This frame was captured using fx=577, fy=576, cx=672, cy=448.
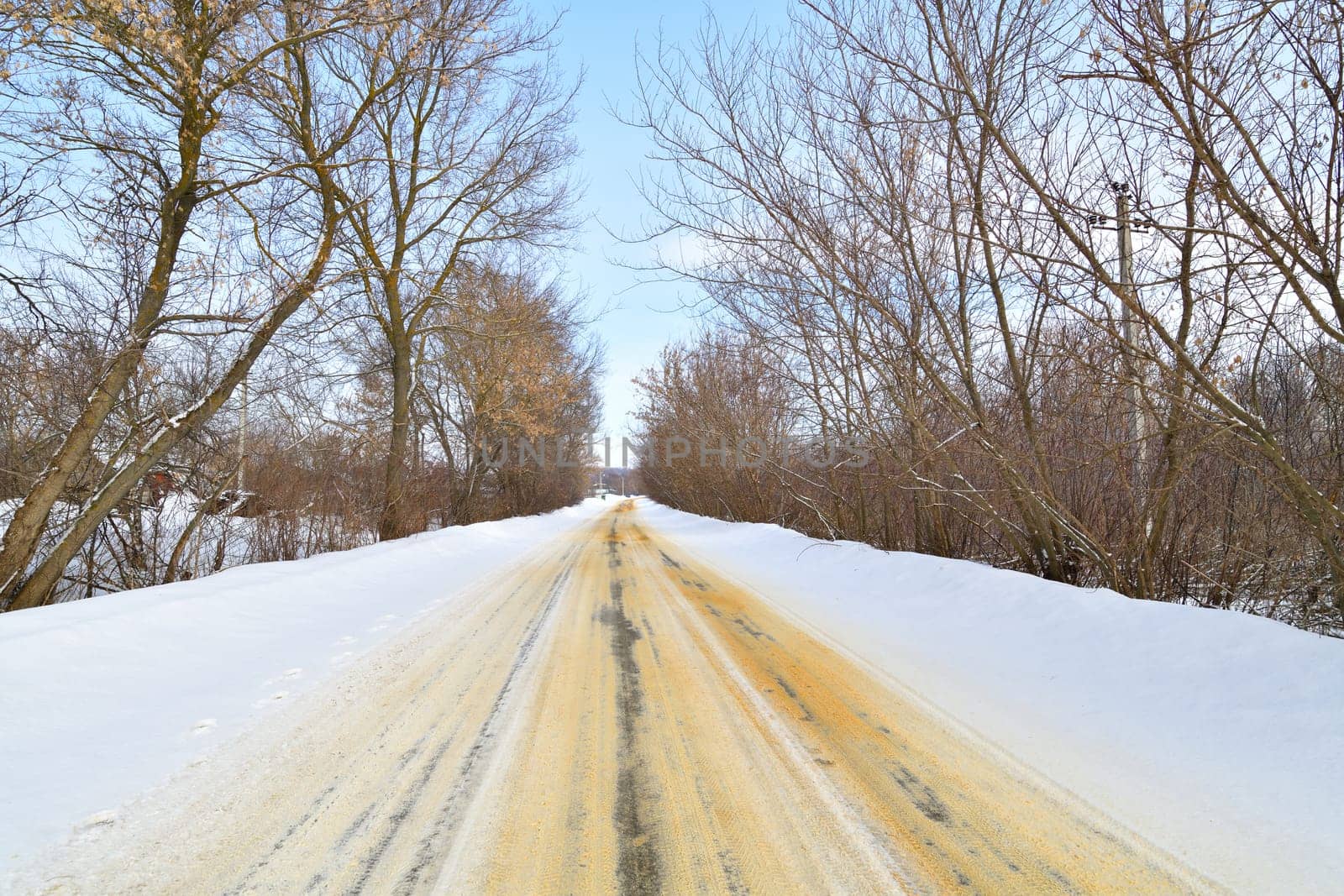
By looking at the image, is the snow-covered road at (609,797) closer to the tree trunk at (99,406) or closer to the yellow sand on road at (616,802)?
the yellow sand on road at (616,802)

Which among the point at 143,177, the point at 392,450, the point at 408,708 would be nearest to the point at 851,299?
the point at 408,708

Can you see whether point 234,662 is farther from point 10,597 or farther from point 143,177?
point 143,177

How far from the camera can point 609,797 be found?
2400 millimetres

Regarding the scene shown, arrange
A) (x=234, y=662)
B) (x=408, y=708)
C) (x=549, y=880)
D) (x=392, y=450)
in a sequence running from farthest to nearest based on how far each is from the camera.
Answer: (x=392, y=450) < (x=234, y=662) < (x=408, y=708) < (x=549, y=880)

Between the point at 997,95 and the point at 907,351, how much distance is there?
2.80m

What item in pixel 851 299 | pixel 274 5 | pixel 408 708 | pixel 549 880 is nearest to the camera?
pixel 549 880

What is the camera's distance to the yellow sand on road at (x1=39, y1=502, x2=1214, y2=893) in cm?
192

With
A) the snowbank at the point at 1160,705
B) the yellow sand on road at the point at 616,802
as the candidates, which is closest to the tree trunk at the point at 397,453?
the yellow sand on road at the point at 616,802

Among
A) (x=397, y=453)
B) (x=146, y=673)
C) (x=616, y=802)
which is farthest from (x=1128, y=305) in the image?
(x=397, y=453)

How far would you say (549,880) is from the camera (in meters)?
1.86

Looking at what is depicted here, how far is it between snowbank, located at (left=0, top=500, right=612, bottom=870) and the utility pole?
19.3ft

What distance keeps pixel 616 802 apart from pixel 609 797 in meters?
0.05

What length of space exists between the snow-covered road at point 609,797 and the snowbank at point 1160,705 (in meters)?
0.05

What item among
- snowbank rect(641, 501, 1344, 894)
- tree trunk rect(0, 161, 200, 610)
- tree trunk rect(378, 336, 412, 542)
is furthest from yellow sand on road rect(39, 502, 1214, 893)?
tree trunk rect(378, 336, 412, 542)
